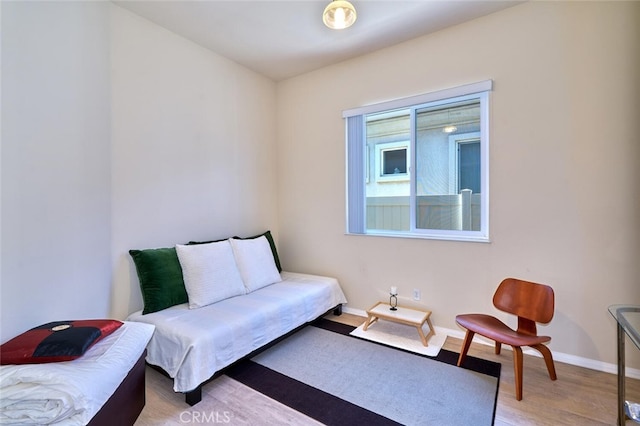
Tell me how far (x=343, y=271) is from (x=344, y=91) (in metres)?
2.10

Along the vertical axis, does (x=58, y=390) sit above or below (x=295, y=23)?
below

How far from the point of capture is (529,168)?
2.39m

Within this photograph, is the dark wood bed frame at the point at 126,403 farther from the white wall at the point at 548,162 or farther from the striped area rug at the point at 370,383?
the white wall at the point at 548,162

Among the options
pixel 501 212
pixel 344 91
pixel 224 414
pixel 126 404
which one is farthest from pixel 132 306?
pixel 501 212

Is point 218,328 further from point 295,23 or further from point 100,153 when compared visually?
point 295,23

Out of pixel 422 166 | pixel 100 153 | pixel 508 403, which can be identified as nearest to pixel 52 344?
pixel 100 153

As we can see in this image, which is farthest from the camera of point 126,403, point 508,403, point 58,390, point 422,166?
point 422,166

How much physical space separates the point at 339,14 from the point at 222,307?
243 centimetres

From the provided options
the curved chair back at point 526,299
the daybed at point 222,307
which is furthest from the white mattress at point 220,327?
the curved chair back at point 526,299

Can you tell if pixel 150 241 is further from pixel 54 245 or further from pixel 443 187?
pixel 443 187

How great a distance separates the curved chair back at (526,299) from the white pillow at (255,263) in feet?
6.91

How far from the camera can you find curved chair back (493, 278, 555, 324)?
80.7 inches

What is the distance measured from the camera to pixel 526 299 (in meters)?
2.18

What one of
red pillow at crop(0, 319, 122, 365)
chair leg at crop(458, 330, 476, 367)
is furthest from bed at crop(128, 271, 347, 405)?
chair leg at crop(458, 330, 476, 367)
